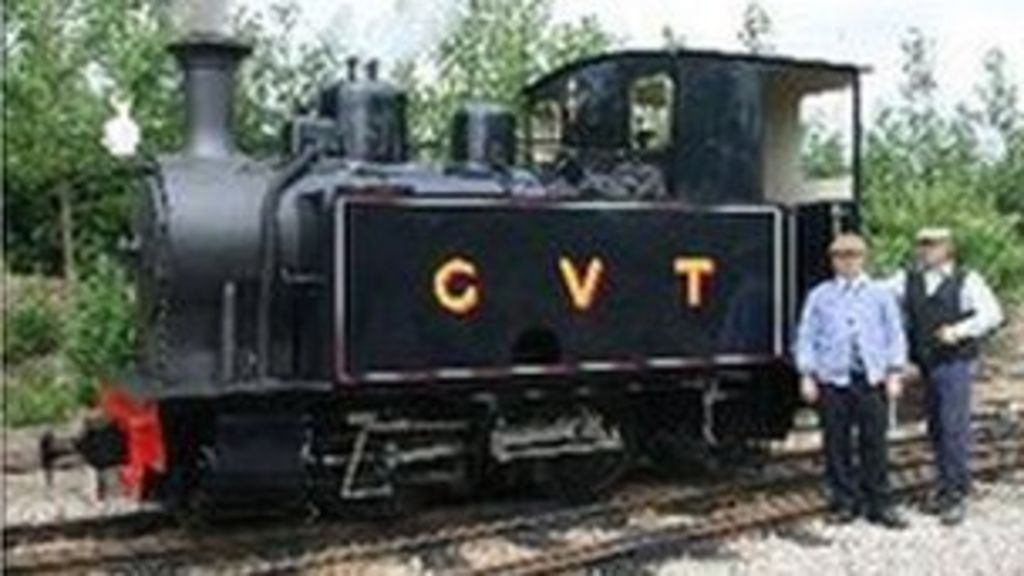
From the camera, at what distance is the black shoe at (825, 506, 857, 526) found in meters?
11.3

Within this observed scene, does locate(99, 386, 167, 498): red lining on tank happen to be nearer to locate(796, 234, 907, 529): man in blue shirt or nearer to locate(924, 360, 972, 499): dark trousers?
locate(796, 234, 907, 529): man in blue shirt

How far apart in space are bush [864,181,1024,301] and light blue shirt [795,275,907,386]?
1083 centimetres

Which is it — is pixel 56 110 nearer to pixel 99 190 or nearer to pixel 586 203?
pixel 99 190

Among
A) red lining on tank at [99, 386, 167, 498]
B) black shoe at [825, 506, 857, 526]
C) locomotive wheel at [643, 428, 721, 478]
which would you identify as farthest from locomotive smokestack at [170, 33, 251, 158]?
→ black shoe at [825, 506, 857, 526]

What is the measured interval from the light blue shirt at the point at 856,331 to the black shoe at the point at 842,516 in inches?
27.1

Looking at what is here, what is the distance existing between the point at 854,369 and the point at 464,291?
2.07m

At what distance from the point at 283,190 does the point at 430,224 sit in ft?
2.55

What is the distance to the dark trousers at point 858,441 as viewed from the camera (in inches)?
443

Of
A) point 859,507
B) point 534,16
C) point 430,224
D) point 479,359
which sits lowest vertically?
point 859,507

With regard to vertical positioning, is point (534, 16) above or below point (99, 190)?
above

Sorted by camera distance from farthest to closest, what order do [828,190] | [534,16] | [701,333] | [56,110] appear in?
[534,16] < [56,110] < [828,190] < [701,333]

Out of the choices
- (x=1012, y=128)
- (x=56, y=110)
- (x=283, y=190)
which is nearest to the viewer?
(x=283, y=190)

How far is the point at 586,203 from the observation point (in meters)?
11.7

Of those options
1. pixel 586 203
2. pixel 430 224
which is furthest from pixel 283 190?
pixel 586 203
